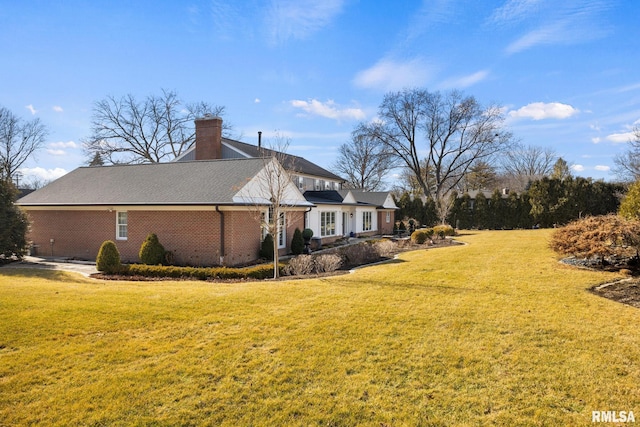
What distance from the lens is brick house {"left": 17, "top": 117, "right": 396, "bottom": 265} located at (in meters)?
15.3

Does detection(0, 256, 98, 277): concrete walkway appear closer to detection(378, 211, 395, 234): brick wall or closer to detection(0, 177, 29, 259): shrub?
detection(0, 177, 29, 259): shrub

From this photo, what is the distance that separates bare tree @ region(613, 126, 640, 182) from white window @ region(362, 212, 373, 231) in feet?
87.5

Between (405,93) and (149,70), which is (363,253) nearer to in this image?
(149,70)

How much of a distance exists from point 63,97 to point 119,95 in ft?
98.1

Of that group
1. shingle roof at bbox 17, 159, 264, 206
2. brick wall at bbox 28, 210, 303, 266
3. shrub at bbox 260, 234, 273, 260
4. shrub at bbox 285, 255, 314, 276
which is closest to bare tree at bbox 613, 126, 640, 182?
brick wall at bbox 28, 210, 303, 266

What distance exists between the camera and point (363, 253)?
50.6 ft

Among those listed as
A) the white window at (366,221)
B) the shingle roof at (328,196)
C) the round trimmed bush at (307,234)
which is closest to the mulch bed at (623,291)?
the round trimmed bush at (307,234)

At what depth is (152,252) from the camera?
15.1 meters

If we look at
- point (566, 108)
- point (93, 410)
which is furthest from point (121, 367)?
point (566, 108)

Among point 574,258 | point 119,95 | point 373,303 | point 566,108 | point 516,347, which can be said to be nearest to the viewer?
point 516,347

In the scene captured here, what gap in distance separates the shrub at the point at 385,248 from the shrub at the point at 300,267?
4.46m

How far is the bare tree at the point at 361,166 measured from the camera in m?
52.0

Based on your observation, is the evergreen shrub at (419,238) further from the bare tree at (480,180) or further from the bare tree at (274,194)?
the bare tree at (480,180)

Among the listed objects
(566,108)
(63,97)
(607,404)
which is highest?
(566,108)
